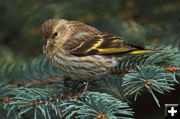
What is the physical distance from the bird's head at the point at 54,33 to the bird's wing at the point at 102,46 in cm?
17

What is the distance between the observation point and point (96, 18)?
3.50m

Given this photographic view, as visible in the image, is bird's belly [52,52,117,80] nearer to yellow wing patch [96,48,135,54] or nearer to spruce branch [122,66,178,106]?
yellow wing patch [96,48,135,54]

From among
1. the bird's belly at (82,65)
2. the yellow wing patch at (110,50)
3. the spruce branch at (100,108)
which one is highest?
the yellow wing patch at (110,50)

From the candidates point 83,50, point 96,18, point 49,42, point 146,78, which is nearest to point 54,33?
point 49,42

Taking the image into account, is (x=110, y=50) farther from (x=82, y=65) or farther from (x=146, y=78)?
(x=146, y=78)

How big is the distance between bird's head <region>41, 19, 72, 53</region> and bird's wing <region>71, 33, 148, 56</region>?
0.17 meters

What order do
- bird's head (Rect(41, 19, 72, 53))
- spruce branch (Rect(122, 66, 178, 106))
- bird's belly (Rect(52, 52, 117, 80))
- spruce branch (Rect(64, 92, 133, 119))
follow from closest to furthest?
spruce branch (Rect(64, 92, 133, 119)), spruce branch (Rect(122, 66, 178, 106)), bird's belly (Rect(52, 52, 117, 80)), bird's head (Rect(41, 19, 72, 53))

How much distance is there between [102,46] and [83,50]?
0.15 m

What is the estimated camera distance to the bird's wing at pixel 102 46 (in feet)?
8.84

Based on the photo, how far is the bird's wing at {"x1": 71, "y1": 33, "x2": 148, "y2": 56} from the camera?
2.69 meters

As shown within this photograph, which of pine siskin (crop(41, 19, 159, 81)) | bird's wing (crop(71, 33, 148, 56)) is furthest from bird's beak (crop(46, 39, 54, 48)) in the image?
bird's wing (crop(71, 33, 148, 56))

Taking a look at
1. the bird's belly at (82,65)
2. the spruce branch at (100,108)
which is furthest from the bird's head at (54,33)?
the spruce branch at (100,108)

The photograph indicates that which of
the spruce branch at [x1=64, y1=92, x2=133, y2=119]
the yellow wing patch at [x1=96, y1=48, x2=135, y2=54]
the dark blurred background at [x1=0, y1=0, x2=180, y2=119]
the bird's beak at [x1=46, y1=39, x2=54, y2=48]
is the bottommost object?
the spruce branch at [x1=64, y1=92, x2=133, y2=119]

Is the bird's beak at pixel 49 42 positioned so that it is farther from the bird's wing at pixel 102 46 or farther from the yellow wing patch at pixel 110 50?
the yellow wing patch at pixel 110 50
